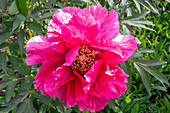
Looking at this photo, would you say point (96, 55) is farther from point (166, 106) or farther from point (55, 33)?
point (166, 106)

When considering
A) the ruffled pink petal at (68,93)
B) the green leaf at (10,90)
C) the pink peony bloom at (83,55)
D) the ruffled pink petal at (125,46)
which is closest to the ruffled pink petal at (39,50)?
the pink peony bloom at (83,55)

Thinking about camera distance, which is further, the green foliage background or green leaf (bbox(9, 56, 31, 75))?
green leaf (bbox(9, 56, 31, 75))

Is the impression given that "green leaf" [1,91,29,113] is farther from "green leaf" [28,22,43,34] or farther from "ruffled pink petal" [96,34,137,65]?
"ruffled pink petal" [96,34,137,65]

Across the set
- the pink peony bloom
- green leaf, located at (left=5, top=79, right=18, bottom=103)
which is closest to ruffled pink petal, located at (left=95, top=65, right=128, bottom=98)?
the pink peony bloom

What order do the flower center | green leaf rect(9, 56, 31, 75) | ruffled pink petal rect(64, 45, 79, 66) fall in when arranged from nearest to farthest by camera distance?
ruffled pink petal rect(64, 45, 79, 66) → the flower center → green leaf rect(9, 56, 31, 75)

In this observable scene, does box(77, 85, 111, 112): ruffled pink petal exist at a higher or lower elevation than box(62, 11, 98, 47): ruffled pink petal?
lower

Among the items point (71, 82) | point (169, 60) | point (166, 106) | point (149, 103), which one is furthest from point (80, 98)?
point (169, 60)
